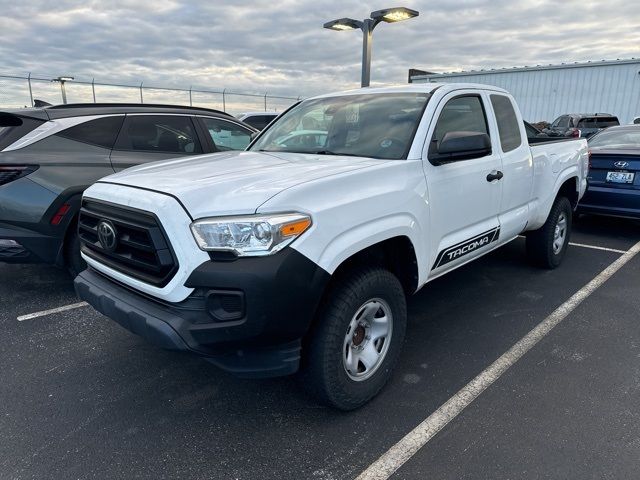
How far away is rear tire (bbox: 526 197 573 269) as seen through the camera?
4988mm

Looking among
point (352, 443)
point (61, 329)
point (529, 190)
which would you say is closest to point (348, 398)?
point (352, 443)

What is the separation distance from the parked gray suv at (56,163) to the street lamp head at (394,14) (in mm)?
6782

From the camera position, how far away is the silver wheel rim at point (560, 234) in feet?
17.0

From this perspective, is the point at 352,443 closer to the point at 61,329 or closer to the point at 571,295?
the point at 61,329

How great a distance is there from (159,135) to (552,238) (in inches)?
173

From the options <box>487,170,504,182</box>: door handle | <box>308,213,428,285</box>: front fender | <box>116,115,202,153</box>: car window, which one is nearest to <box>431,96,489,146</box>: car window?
<box>487,170,504,182</box>: door handle

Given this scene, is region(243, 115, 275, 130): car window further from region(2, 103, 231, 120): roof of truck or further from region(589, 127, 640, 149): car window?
region(589, 127, 640, 149): car window

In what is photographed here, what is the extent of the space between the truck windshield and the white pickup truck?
0.02 meters

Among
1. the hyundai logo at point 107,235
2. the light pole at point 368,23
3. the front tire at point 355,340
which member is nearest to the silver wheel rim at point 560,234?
the front tire at point 355,340

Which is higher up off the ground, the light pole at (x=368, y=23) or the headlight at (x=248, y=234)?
the light pole at (x=368, y=23)

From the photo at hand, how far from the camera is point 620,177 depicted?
639 centimetres

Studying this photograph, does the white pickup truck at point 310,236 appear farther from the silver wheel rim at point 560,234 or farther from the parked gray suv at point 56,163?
the silver wheel rim at point 560,234

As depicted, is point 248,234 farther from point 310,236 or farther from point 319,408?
point 319,408

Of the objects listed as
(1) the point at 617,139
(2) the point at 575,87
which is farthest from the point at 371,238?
(2) the point at 575,87
